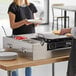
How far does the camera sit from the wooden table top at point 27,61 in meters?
1.63

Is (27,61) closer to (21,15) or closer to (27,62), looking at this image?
(27,62)

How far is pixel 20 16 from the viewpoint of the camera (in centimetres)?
301

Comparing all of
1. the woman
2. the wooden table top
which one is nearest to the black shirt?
the woman

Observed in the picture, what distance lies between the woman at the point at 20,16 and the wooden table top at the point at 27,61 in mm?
1054

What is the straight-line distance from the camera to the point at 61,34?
2.09m

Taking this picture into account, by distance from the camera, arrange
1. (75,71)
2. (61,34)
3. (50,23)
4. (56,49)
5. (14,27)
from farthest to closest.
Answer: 1. (50,23)
2. (14,27)
3. (61,34)
4. (56,49)
5. (75,71)

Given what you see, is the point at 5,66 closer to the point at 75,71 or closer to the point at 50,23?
the point at 75,71

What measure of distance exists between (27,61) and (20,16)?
1346 millimetres

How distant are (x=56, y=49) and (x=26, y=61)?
28cm

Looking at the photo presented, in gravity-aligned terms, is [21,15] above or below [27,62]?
above

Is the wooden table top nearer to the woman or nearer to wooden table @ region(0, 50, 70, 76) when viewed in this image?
wooden table @ region(0, 50, 70, 76)

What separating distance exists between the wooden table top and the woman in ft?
3.46

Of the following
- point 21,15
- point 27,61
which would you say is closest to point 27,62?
point 27,61

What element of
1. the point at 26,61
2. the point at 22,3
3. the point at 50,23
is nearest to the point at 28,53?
the point at 26,61
